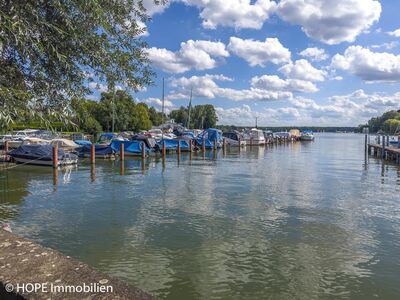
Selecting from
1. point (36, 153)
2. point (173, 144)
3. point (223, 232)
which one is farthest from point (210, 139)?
point (223, 232)

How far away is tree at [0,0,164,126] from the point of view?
4.78 m

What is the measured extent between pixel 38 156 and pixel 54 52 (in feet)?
92.0

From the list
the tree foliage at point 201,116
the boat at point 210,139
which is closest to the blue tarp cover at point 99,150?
the boat at point 210,139

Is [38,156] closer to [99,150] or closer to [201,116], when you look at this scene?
[99,150]

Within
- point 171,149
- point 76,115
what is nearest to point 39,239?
point 76,115

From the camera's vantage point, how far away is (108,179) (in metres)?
25.3

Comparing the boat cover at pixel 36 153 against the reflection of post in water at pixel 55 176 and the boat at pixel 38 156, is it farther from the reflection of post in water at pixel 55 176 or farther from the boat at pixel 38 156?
the reflection of post in water at pixel 55 176

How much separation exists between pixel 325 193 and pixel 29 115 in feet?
59.9

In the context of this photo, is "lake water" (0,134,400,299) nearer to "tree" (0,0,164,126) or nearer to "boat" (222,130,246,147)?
"tree" (0,0,164,126)

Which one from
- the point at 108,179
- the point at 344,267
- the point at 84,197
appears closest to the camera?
the point at 344,267

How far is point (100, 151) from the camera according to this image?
39812mm

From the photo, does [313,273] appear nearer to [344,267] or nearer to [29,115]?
[344,267]

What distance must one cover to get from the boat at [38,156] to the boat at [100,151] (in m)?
6.81

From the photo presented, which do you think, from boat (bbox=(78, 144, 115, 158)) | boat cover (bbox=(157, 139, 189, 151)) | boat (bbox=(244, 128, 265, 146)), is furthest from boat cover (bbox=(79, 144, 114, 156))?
boat (bbox=(244, 128, 265, 146))
